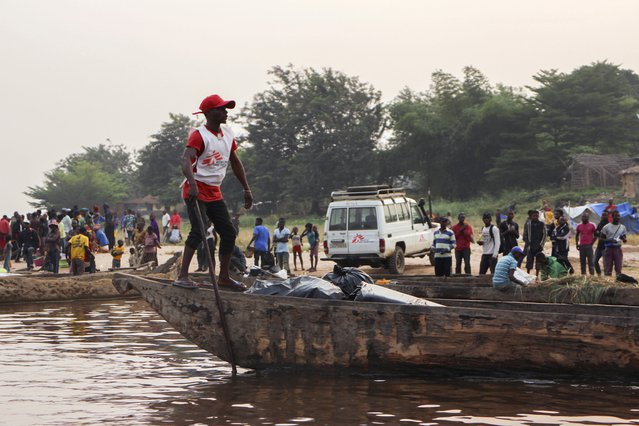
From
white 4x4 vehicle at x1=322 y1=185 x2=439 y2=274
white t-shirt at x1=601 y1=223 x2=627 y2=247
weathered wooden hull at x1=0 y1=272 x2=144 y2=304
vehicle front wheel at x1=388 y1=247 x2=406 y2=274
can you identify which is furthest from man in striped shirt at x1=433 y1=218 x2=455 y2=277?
weathered wooden hull at x1=0 y1=272 x2=144 y2=304

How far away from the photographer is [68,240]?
2397 cm

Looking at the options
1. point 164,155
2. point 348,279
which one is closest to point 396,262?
point 348,279

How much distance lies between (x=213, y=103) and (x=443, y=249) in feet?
30.7

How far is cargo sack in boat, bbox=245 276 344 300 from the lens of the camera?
10164 millimetres

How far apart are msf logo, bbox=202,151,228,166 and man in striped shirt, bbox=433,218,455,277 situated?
913cm

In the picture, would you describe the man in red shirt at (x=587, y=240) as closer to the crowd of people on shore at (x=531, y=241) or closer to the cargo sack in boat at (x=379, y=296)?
the crowd of people on shore at (x=531, y=241)

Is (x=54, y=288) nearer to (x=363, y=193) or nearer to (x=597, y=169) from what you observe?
(x=363, y=193)

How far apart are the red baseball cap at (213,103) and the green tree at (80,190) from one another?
85.8m

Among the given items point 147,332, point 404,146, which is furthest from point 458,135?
point 147,332

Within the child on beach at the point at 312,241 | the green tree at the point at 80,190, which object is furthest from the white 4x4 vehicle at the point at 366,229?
the green tree at the point at 80,190

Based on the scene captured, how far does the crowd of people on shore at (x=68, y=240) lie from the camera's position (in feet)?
72.7

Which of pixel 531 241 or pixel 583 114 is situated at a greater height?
pixel 583 114

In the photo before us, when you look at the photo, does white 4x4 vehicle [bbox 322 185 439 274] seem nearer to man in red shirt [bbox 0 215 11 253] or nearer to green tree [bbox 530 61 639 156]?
man in red shirt [bbox 0 215 11 253]

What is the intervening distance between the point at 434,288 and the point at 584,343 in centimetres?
410
